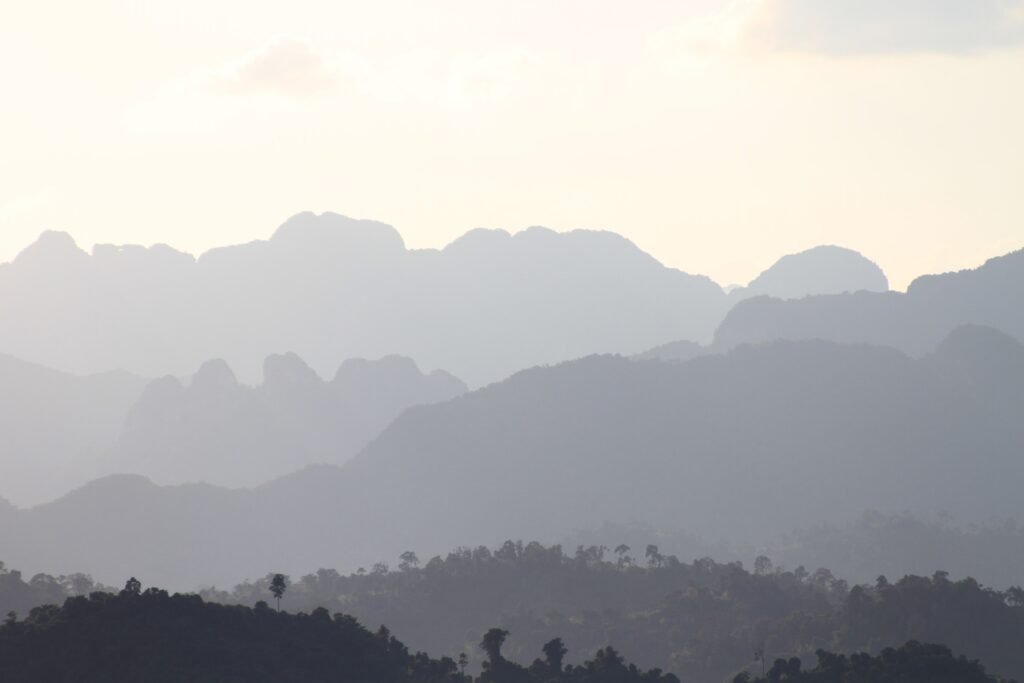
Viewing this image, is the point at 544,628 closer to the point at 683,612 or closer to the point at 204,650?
the point at 683,612

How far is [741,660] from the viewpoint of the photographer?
6398 inches

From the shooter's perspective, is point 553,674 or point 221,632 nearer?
point 221,632

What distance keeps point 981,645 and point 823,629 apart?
14537 mm

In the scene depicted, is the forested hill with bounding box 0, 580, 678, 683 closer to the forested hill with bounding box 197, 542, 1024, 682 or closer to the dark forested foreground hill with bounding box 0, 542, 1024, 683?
the dark forested foreground hill with bounding box 0, 542, 1024, 683

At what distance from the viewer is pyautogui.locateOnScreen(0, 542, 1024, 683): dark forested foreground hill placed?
10969 centimetres

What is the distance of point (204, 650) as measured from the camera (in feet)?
358

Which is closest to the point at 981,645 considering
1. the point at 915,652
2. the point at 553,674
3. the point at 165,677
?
the point at 915,652

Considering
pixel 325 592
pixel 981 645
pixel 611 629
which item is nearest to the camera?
pixel 981 645

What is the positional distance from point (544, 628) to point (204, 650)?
71.0m

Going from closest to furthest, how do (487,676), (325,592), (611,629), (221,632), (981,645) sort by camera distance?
(221,632), (487,676), (981,645), (611,629), (325,592)

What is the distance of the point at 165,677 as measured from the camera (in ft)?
340

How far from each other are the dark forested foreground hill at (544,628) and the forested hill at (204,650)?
139mm

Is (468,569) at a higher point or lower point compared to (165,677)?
higher

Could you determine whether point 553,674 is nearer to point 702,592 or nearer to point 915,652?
point 915,652
